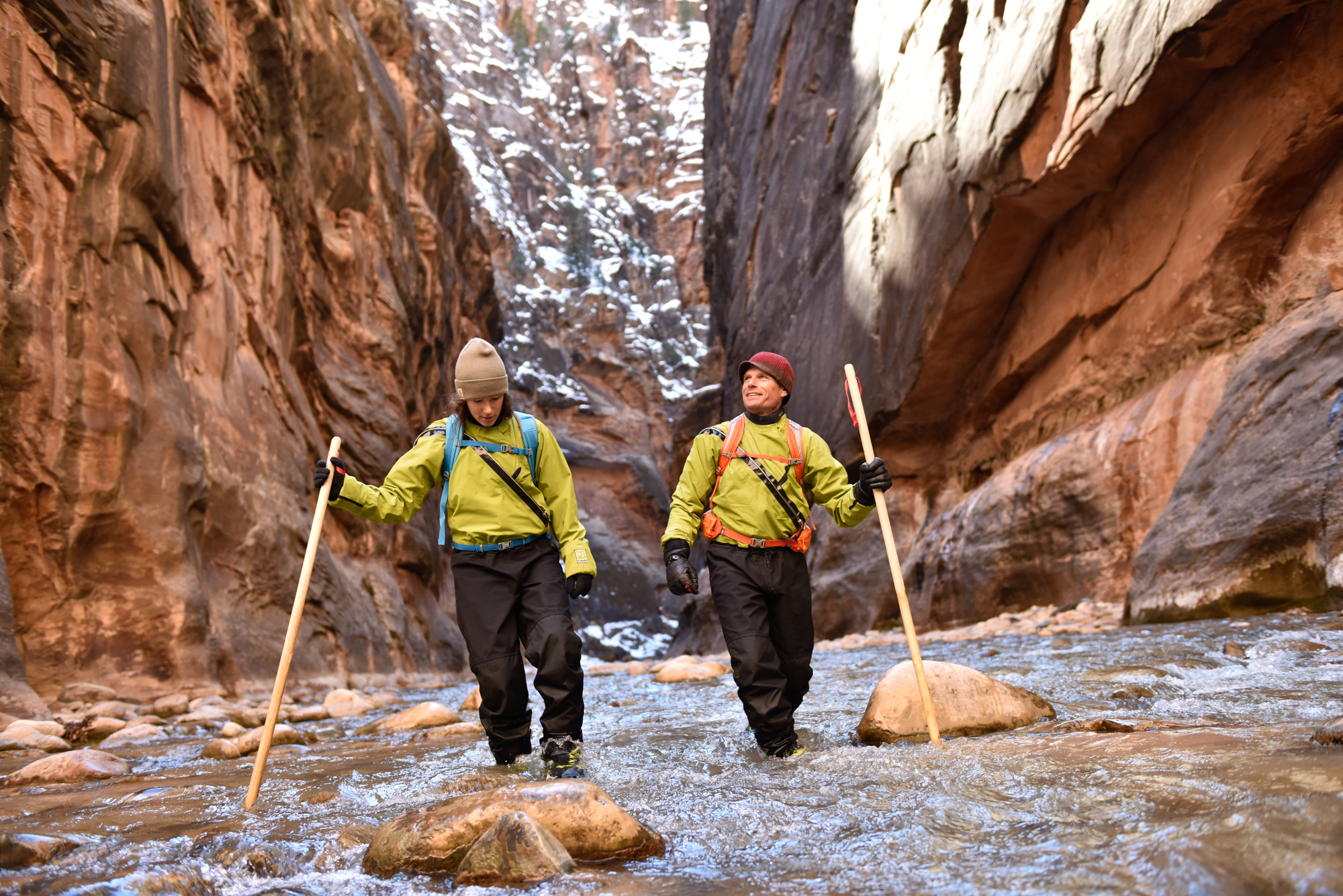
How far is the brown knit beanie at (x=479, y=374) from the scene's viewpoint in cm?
384

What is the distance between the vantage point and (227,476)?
945cm

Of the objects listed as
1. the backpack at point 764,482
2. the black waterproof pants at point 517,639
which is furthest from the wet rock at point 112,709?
the backpack at point 764,482

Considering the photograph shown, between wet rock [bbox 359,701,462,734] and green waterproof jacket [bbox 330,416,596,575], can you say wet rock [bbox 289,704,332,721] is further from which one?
green waterproof jacket [bbox 330,416,596,575]

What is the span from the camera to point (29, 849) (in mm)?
2107

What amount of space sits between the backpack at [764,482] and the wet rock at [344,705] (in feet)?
14.7

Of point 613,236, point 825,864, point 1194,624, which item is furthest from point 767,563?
point 613,236

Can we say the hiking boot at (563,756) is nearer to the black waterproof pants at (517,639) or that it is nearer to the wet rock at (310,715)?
the black waterproof pants at (517,639)

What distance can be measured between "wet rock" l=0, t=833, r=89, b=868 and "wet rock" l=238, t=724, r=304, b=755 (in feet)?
7.77

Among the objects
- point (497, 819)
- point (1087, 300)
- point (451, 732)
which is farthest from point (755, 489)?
point (1087, 300)

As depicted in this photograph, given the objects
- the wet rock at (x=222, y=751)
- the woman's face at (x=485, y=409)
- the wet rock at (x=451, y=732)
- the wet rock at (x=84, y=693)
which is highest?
the woman's face at (x=485, y=409)

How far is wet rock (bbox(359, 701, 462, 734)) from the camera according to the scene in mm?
5602

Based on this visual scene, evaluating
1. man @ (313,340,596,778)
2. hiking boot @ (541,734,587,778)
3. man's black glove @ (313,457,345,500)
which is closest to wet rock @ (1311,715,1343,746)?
hiking boot @ (541,734,587,778)

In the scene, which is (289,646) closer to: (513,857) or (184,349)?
(513,857)

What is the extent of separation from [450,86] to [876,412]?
67.7 m
